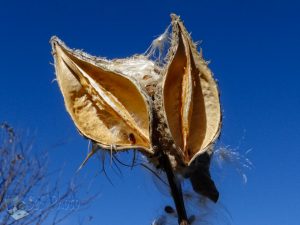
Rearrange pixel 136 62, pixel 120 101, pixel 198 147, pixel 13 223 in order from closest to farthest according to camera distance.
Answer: pixel 198 147
pixel 120 101
pixel 136 62
pixel 13 223

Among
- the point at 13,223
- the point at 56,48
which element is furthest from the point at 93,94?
the point at 13,223

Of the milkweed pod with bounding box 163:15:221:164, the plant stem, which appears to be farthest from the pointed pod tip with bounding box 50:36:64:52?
the plant stem

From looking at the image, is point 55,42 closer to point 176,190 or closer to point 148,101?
point 148,101

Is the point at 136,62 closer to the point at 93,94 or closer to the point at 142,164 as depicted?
the point at 93,94

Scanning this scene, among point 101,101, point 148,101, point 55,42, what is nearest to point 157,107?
point 148,101

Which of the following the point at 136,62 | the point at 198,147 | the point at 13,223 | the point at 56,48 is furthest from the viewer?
the point at 13,223

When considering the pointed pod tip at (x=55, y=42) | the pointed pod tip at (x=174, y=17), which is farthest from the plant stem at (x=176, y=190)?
the pointed pod tip at (x=55, y=42)

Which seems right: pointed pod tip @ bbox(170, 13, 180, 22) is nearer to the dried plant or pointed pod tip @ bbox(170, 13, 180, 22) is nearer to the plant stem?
the dried plant
